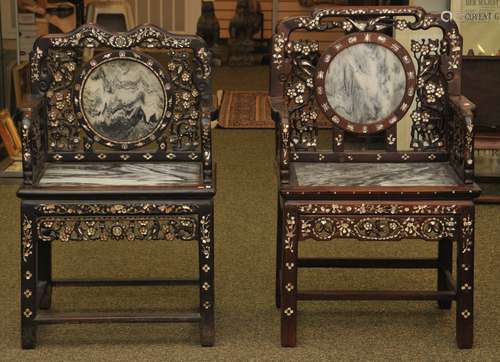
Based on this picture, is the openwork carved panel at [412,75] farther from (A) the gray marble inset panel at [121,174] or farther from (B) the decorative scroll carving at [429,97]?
(A) the gray marble inset panel at [121,174]

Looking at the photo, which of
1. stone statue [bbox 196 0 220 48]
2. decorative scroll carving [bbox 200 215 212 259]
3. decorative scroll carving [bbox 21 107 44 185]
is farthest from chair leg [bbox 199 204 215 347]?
stone statue [bbox 196 0 220 48]

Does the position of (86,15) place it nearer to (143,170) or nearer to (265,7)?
(265,7)

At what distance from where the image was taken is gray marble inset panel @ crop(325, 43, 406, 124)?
376 cm

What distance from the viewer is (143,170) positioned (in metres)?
3.68

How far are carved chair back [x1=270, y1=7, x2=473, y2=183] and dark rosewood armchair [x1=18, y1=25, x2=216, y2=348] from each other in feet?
1.04

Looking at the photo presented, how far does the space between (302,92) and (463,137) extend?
22.8 inches

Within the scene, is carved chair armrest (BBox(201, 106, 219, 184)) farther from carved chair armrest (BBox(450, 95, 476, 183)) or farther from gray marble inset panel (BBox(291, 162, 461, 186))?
carved chair armrest (BBox(450, 95, 476, 183))

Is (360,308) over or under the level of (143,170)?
under

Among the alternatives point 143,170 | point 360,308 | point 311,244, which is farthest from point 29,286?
point 311,244

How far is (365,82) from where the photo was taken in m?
3.78

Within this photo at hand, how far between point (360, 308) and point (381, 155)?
56 centimetres

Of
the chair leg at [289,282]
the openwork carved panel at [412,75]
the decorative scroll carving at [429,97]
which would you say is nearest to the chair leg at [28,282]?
the chair leg at [289,282]

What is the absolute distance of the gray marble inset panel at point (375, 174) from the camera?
3.54 meters

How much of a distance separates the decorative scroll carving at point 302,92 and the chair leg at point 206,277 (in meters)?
0.52
